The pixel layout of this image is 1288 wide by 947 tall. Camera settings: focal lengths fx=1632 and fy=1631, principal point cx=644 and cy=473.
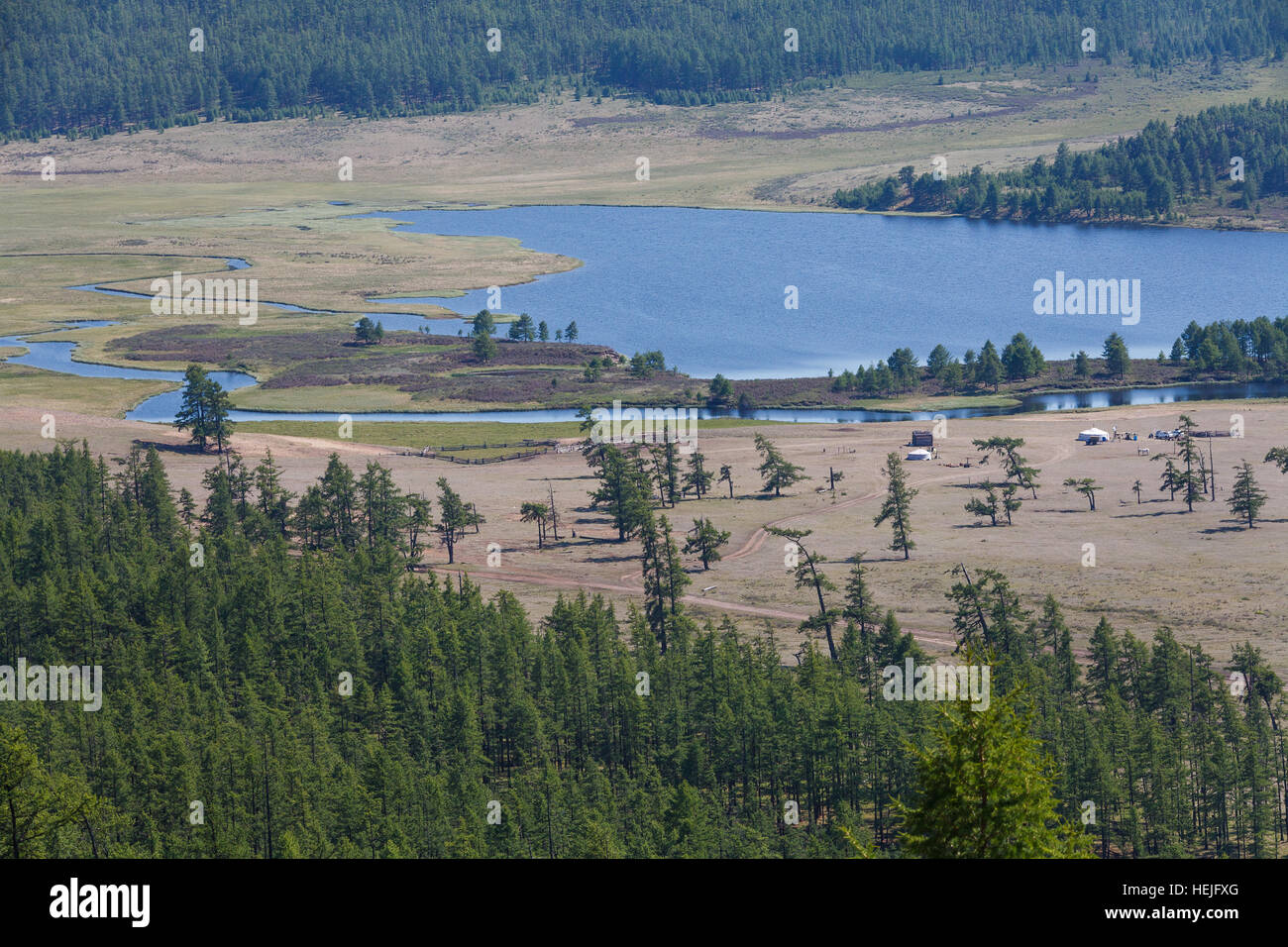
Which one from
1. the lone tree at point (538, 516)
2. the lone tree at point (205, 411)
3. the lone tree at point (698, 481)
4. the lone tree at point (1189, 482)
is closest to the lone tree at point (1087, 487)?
the lone tree at point (1189, 482)

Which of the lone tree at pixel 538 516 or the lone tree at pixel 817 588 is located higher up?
the lone tree at pixel 538 516

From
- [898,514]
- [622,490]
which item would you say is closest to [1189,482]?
[898,514]

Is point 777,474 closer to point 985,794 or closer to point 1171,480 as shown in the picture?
point 1171,480

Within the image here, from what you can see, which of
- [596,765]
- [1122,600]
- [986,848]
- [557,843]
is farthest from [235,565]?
[986,848]

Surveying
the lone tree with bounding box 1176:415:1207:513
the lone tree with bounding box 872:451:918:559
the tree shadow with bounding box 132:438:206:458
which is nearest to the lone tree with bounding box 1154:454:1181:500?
the lone tree with bounding box 1176:415:1207:513

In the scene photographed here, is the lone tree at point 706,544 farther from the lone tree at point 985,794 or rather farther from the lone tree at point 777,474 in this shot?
the lone tree at point 985,794

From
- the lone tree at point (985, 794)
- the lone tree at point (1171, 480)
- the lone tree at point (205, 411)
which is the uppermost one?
the lone tree at point (205, 411)

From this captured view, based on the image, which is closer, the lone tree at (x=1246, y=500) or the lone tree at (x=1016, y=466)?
the lone tree at (x=1246, y=500)
